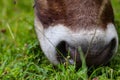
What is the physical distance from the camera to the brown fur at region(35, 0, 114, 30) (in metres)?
2.85

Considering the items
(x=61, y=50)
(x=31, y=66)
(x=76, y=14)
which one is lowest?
(x=31, y=66)

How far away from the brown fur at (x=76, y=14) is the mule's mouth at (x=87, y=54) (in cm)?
14

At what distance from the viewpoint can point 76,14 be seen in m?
2.89

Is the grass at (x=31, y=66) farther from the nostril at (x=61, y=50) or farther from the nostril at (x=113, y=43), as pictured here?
the nostril at (x=113, y=43)

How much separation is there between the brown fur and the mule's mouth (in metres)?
0.14

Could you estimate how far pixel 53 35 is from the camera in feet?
9.37

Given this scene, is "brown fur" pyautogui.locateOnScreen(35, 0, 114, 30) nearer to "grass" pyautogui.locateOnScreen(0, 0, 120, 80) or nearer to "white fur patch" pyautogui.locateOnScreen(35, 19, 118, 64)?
"white fur patch" pyautogui.locateOnScreen(35, 19, 118, 64)

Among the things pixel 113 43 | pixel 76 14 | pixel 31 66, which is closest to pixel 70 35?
pixel 76 14

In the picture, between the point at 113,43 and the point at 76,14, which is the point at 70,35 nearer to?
the point at 76,14

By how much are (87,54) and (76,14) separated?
10.6 inches

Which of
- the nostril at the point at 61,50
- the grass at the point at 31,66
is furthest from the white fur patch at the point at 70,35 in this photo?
the grass at the point at 31,66

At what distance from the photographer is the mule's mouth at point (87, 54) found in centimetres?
287

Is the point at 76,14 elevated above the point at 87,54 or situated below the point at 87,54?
above

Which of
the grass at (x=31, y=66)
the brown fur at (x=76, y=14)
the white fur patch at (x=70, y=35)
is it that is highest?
the brown fur at (x=76, y=14)
